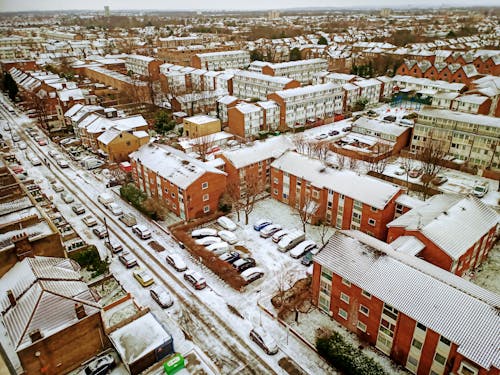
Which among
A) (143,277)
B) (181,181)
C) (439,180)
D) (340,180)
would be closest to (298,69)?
(439,180)

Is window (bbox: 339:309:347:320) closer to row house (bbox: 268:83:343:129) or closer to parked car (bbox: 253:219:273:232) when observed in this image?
parked car (bbox: 253:219:273:232)

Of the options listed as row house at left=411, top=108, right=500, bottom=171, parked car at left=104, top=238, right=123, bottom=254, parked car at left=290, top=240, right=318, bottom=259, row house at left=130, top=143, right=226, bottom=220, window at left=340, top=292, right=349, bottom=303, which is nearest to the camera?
window at left=340, top=292, right=349, bottom=303

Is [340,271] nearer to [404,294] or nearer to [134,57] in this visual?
[404,294]

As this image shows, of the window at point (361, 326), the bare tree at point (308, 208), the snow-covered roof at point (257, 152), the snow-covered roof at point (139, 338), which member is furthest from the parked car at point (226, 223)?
the window at point (361, 326)

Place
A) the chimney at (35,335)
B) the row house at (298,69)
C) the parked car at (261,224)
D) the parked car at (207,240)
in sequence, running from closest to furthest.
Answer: the chimney at (35,335) < the parked car at (207,240) < the parked car at (261,224) < the row house at (298,69)

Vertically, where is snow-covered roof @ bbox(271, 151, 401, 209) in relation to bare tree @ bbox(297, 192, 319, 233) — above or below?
above

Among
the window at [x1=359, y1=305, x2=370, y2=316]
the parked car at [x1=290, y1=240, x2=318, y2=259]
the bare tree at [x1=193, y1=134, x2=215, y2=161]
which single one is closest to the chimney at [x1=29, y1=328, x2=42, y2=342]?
the window at [x1=359, y1=305, x2=370, y2=316]

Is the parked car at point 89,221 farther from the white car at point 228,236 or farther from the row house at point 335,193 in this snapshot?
the row house at point 335,193

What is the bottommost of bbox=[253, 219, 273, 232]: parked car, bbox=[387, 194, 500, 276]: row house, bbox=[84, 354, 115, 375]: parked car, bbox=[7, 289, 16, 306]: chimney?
bbox=[253, 219, 273, 232]: parked car
